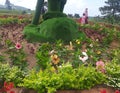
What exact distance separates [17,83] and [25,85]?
0.33 metres

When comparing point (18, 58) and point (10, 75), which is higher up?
point (10, 75)

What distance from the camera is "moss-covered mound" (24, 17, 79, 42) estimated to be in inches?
436

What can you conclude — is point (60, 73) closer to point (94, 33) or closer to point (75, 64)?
point (75, 64)

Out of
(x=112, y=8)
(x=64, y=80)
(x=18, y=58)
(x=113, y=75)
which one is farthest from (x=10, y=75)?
(x=112, y=8)

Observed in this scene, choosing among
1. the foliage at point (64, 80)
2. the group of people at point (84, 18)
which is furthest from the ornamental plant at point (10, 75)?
the group of people at point (84, 18)

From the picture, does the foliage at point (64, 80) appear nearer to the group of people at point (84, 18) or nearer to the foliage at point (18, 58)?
the foliage at point (18, 58)

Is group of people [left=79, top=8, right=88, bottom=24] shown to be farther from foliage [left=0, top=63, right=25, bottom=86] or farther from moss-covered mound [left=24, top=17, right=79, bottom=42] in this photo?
foliage [left=0, top=63, right=25, bottom=86]

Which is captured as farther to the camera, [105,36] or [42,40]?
[105,36]

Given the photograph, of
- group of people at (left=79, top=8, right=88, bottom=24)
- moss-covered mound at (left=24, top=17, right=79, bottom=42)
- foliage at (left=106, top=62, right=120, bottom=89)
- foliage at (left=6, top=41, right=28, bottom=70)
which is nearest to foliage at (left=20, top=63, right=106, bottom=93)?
foliage at (left=106, top=62, right=120, bottom=89)

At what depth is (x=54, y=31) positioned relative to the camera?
11141 millimetres

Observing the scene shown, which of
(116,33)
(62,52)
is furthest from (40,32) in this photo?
(116,33)

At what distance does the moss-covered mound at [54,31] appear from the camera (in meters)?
11.1

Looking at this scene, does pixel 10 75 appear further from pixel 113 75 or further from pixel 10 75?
pixel 113 75

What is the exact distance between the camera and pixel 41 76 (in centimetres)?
535
